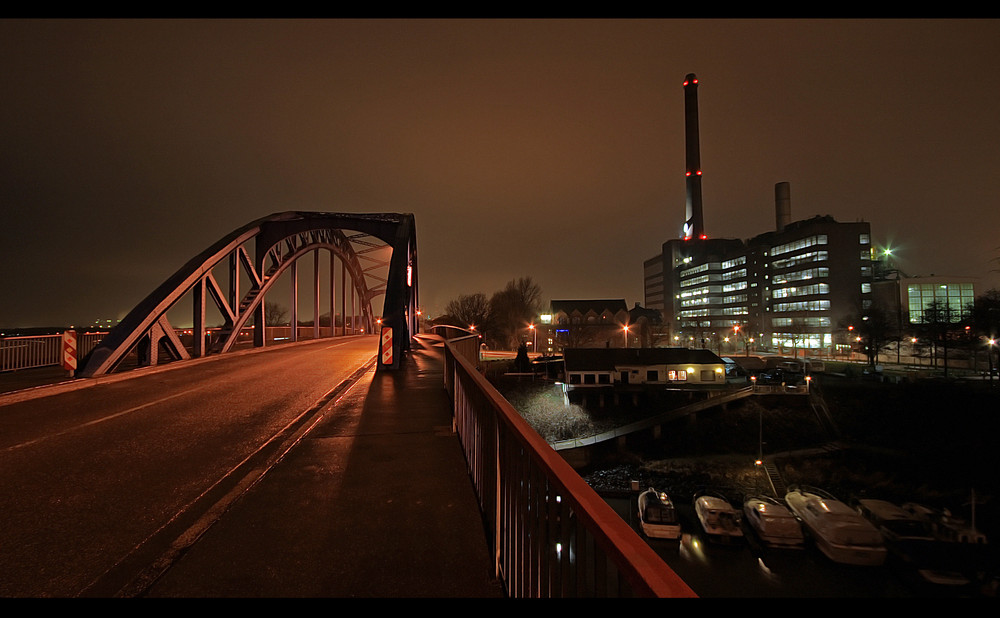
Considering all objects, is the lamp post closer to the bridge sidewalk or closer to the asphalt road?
the bridge sidewalk

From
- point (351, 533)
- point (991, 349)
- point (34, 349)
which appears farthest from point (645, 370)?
point (351, 533)

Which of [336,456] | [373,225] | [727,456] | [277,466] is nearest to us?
[277,466]

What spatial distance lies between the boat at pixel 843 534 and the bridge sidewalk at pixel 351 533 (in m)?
24.9

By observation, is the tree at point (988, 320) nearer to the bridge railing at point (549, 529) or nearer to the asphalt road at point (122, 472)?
the asphalt road at point (122, 472)

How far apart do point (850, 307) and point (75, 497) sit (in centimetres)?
8473

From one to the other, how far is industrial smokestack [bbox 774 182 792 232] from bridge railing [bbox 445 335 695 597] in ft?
363

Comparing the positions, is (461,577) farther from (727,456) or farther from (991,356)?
(991,356)

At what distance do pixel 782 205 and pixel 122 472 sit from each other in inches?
4501

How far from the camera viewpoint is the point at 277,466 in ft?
15.0

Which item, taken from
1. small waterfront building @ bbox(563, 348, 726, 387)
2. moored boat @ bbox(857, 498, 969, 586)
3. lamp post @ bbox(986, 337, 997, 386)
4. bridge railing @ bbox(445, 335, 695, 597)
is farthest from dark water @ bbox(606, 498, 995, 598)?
lamp post @ bbox(986, 337, 997, 386)

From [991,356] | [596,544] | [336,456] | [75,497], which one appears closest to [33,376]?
[75,497]

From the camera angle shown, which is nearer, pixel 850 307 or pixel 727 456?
pixel 727 456
